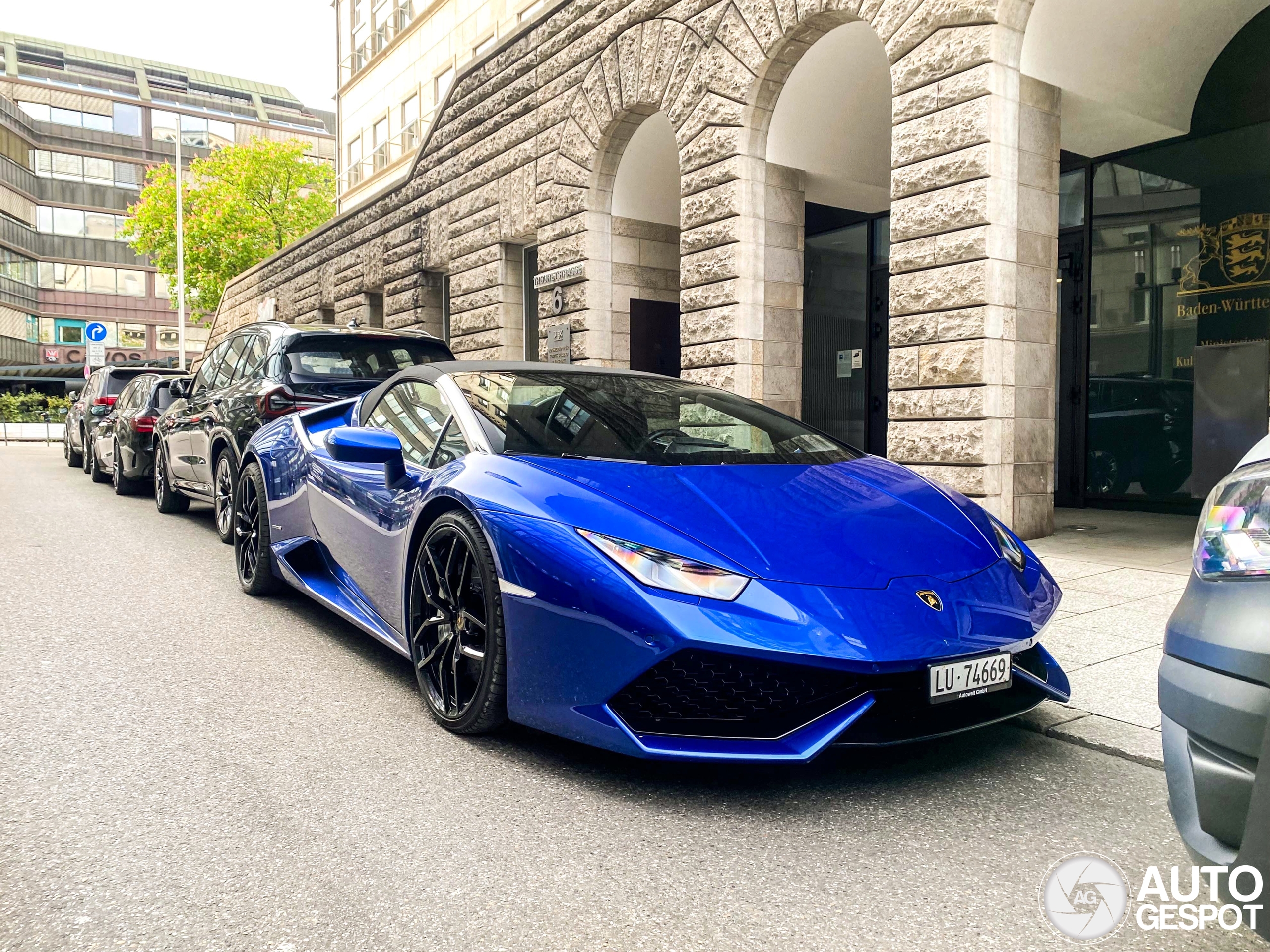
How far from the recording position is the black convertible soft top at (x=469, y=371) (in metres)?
4.30

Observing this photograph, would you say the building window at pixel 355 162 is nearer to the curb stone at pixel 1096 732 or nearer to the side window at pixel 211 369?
the side window at pixel 211 369

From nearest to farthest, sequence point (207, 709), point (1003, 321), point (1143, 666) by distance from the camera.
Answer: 1. point (207, 709)
2. point (1143, 666)
3. point (1003, 321)

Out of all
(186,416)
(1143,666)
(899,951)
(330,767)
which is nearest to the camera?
(899,951)

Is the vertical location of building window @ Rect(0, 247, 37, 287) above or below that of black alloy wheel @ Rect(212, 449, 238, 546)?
above

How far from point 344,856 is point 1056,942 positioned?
66.0 inches

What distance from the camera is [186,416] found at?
8.74 metres

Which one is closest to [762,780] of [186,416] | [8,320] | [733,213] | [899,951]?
[899,951]

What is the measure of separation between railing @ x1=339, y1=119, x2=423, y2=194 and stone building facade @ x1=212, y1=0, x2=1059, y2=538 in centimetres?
786

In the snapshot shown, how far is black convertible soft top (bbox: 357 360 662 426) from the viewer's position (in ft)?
14.1

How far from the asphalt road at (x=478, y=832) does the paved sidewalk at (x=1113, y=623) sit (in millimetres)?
189

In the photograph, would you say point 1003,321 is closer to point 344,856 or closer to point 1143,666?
point 1143,666

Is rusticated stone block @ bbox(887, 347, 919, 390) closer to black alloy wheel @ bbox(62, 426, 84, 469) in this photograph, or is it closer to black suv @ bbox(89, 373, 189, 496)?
black suv @ bbox(89, 373, 189, 496)

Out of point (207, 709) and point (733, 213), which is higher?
point (733, 213)

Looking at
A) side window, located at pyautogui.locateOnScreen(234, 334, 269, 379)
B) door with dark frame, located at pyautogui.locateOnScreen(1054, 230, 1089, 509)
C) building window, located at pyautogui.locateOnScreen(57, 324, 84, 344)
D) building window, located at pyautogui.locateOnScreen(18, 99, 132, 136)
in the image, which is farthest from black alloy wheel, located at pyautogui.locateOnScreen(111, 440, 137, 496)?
building window, located at pyautogui.locateOnScreen(18, 99, 132, 136)
